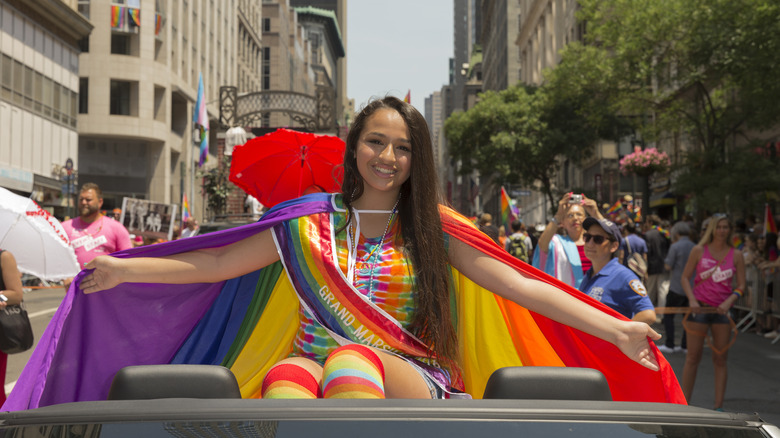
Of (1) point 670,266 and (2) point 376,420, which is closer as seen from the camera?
(2) point 376,420

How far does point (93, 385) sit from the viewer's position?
122 inches

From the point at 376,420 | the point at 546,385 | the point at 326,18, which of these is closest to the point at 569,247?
the point at 546,385

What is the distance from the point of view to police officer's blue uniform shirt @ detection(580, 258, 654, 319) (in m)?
5.61

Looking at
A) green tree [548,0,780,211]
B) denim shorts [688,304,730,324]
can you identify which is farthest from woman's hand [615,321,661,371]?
green tree [548,0,780,211]

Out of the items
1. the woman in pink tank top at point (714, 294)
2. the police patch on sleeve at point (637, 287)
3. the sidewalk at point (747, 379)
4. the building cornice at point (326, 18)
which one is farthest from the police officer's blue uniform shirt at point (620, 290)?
the building cornice at point (326, 18)

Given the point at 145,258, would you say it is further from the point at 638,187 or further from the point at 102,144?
the point at 102,144

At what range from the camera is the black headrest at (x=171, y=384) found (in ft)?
7.19

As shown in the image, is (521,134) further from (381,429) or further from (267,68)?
(267,68)

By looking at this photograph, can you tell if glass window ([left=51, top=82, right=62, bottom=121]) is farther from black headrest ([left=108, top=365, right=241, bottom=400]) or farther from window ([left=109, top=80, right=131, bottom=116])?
black headrest ([left=108, top=365, right=241, bottom=400])

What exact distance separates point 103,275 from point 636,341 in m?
1.84

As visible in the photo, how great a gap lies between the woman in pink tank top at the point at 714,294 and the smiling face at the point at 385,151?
5262mm

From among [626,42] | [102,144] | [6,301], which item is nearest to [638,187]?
[626,42]

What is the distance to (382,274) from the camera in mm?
2973

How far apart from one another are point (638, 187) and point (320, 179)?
3996cm
